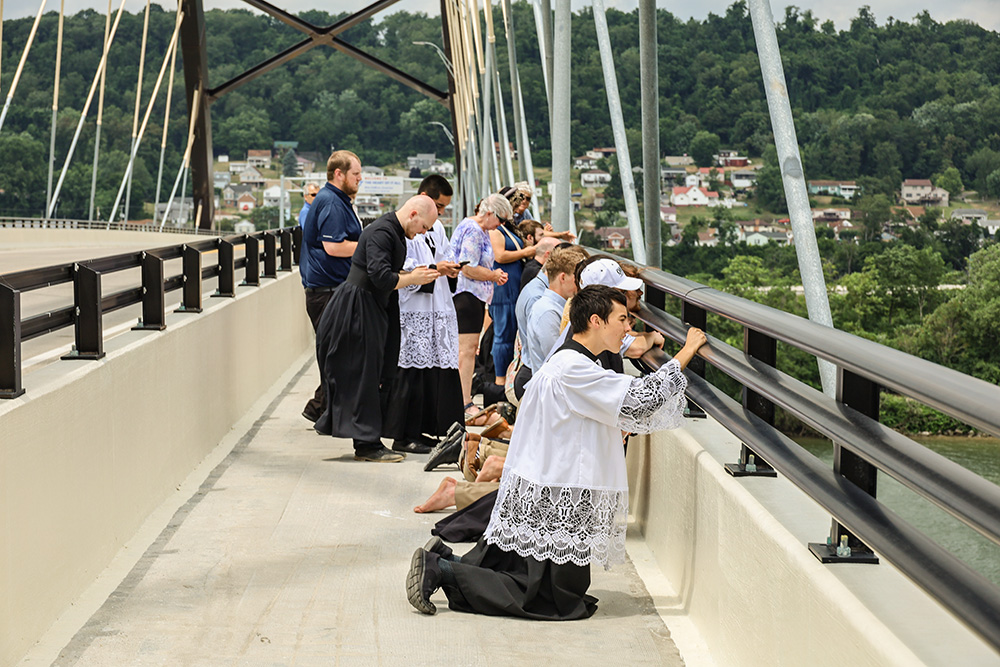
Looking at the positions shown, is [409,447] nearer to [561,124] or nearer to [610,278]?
[610,278]

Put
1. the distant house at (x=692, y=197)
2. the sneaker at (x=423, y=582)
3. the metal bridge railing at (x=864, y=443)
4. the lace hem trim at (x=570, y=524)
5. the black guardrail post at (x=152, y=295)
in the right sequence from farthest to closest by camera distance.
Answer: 1. the distant house at (x=692, y=197)
2. the black guardrail post at (x=152, y=295)
3. the sneaker at (x=423, y=582)
4. the lace hem trim at (x=570, y=524)
5. the metal bridge railing at (x=864, y=443)

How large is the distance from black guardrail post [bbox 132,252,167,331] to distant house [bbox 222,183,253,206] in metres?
120

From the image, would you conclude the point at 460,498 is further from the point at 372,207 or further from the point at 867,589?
the point at 372,207

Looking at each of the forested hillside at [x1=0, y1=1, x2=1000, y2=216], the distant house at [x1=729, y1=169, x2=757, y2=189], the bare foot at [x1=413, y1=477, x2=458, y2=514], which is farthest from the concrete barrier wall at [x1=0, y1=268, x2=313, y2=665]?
the distant house at [x1=729, y1=169, x2=757, y2=189]

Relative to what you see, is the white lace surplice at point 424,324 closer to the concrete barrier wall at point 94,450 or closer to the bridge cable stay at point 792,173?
the concrete barrier wall at point 94,450

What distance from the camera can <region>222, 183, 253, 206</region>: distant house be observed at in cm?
12600

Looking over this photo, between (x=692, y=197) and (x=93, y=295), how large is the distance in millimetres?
59578

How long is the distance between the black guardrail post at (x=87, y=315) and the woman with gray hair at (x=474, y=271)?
3859mm

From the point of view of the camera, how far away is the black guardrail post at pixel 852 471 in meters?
3.16

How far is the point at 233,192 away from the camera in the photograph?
425 ft

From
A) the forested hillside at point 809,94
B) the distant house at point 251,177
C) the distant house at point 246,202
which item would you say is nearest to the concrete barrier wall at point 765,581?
the forested hillside at point 809,94

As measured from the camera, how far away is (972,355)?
78.3 metres

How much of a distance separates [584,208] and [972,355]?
36918 mm

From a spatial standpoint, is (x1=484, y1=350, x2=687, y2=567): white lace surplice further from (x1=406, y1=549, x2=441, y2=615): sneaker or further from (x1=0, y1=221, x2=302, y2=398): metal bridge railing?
(x1=0, y1=221, x2=302, y2=398): metal bridge railing
